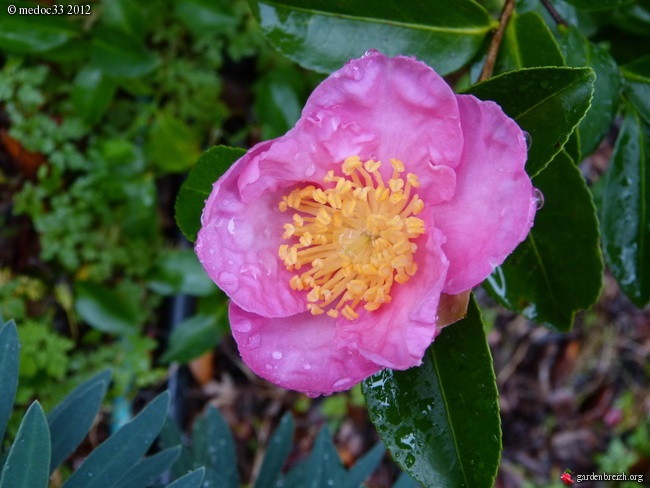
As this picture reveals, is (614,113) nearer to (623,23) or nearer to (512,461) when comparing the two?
(623,23)

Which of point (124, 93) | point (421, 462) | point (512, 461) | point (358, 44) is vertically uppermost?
point (358, 44)

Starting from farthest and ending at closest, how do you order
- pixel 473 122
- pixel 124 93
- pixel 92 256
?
1. pixel 124 93
2. pixel 92 256
3. pixel 473 122

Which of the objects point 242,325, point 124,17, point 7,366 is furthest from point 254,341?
point 124,17

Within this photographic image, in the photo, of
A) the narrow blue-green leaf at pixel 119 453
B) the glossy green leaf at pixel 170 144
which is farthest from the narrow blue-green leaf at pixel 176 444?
the glossy green leaf at pixel 170 144

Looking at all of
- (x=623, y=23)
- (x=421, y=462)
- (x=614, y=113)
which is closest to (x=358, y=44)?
(x=614, y=113)

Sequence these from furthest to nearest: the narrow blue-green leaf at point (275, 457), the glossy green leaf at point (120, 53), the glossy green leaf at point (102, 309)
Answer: the glossy green leaf at point (102, 309)
the glossy green leaf at point (120, 53)
the narrow blue-green leaf at point (275, 457)

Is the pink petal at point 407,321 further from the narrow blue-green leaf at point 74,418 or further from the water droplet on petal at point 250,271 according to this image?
the narrow blue-green leaf at point 74,418
